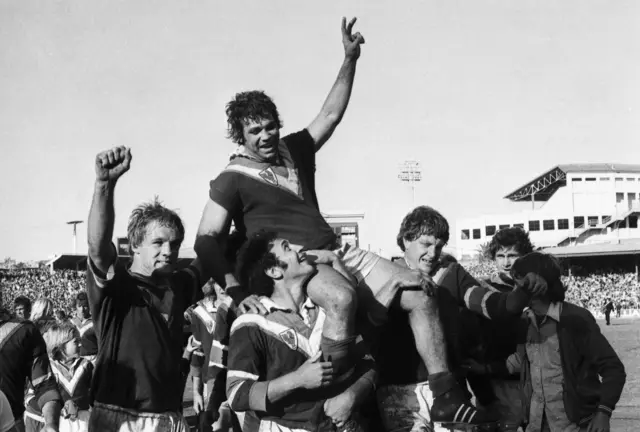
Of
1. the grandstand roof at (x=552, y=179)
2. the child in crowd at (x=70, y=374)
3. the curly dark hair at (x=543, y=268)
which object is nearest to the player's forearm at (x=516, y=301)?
the curly dark hair at (x=543, y=268)

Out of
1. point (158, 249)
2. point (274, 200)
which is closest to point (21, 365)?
point (158, 249)

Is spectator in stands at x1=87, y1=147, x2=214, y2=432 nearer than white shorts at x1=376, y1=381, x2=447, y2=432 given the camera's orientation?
Yes

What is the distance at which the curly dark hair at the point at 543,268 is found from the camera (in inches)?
219

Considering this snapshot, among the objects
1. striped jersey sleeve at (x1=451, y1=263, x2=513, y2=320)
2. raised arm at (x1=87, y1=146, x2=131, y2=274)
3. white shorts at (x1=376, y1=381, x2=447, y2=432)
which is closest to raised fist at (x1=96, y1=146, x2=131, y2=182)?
raised arm at (x1=87, y1=146, x2=131, y2=274)

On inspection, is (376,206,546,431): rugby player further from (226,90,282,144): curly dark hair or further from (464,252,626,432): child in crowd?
(226,90,282,144): curly dark hair

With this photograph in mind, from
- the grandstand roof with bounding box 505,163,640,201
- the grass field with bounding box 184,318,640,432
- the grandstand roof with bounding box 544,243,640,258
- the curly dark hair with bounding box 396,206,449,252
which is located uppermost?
the grandstand roof with bounding box 505,163,640,201

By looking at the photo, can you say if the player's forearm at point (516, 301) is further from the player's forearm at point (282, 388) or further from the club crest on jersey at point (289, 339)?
the player's forearm at point (282, 388)

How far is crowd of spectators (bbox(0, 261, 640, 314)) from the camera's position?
4494 centimetres

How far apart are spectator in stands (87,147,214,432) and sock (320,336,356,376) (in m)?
1.08

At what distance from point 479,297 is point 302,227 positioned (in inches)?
56.5

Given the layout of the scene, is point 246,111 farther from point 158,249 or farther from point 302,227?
point 158,249

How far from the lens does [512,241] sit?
22.0 feet

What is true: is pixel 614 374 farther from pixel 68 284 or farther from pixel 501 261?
pixel 68 284

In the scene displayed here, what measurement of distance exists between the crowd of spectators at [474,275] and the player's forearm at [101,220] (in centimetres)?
3308
